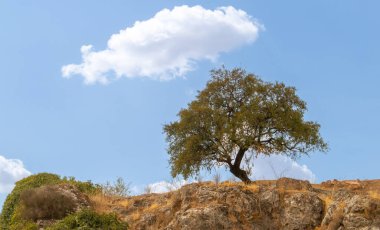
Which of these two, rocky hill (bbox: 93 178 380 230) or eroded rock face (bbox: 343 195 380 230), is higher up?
rocky hill (bbox: 93 178 380 230)

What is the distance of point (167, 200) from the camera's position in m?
31.2

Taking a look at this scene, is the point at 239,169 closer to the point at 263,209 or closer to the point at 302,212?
the point at 263,209

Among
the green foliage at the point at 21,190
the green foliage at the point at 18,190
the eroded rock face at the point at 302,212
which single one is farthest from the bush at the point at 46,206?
the eroded rock face at the point at 302,212

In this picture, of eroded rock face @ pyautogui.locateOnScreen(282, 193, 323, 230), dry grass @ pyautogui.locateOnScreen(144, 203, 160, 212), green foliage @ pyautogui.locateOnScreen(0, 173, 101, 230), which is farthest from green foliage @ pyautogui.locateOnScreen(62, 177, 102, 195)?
eroded rock face @ pyautogui.locateOnScreen(282, 193, 323, 230)

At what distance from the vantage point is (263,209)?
2723 centimetres

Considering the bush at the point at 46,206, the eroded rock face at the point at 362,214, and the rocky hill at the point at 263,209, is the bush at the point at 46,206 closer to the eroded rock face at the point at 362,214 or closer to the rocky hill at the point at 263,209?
the rocky hill at the point at 263,209

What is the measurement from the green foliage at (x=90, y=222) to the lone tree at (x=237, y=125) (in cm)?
1090

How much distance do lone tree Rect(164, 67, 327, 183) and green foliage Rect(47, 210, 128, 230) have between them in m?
10.9

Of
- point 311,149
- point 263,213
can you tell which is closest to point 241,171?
point 311,149

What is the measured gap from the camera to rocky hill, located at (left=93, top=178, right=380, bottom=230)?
78.8ft

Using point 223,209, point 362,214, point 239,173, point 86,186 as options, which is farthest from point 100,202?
point 362,214

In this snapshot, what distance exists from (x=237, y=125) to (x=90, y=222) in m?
12.7

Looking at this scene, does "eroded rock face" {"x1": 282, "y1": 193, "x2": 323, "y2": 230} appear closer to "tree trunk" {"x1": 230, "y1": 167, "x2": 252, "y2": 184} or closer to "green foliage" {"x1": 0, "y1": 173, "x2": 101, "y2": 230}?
"tree trunk" {"x1": 230, "y1": 167, "x2": 252, "y2": 184}

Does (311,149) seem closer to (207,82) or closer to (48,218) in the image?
(207,82)
